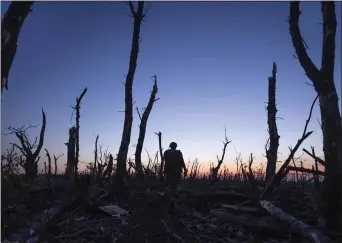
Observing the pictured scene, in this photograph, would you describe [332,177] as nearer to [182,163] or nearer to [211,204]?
[211,204]

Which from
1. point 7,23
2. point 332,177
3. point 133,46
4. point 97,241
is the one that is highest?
point 133,46

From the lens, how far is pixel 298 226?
6.64 metres

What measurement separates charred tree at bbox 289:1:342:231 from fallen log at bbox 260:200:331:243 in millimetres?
419

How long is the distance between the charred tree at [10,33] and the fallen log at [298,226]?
558 centimetres

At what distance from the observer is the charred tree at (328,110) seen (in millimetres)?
6531

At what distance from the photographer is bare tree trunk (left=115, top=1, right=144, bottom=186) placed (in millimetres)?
12133

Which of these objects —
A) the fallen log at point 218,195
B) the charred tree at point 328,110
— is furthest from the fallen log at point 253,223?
the fallen log at point 218,195

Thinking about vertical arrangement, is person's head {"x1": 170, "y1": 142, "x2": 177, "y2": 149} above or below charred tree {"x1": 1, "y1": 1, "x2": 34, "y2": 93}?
below

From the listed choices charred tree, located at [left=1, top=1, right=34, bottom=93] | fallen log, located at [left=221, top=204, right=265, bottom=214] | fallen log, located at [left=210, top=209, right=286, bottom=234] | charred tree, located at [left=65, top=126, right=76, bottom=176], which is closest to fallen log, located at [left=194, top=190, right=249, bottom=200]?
fallen log, located at [left=221, top=204, right=265, bottom=214]

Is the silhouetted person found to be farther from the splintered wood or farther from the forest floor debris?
the splintered wood

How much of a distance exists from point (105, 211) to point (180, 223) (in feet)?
6.26

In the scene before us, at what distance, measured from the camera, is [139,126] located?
18.8m

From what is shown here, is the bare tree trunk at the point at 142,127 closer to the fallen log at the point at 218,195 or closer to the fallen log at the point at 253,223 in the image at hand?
the fallen log at the point at 218,195

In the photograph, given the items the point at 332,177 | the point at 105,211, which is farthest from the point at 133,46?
the point at 332,177
